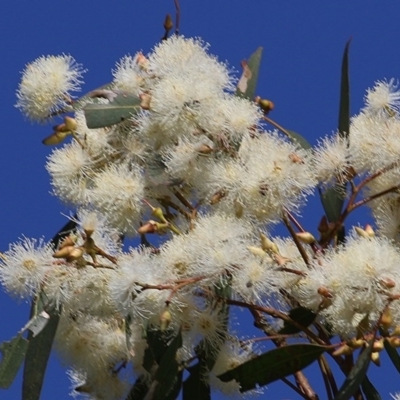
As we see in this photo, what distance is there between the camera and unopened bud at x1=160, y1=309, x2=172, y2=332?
187 centimetres

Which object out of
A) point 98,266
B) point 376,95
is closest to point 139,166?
point 98,266

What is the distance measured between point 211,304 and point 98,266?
0.17 m

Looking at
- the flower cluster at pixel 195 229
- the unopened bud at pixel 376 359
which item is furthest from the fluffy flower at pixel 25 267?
the unopened bud at pixel 376 359

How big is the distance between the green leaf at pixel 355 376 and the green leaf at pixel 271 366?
0.09m

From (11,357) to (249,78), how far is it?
0.65m

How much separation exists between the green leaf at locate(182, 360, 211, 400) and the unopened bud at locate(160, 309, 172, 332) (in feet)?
0.67

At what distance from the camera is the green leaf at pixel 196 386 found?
2.07m

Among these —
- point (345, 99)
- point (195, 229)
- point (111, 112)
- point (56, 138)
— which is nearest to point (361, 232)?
point (195, 229)

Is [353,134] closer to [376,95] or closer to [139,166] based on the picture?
[376,95]

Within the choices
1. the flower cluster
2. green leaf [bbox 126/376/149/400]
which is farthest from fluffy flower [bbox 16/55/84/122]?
green leaf [bbox 126/376/149/400]

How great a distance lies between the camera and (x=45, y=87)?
2297 millimetres

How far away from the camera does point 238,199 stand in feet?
6.55

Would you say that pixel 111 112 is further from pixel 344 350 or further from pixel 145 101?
pixel 344 350

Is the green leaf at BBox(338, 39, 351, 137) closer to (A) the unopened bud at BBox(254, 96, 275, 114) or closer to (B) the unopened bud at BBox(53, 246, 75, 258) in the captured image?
(A) the unopened bud at BBox(254, 96, 275, 114)
